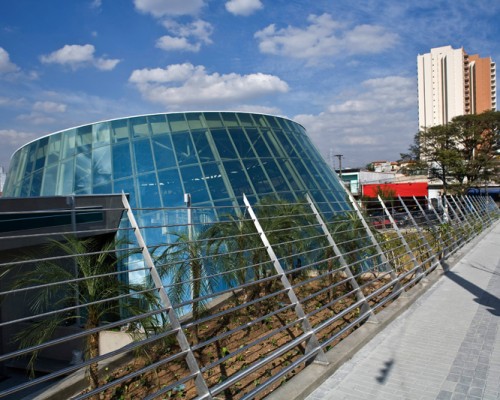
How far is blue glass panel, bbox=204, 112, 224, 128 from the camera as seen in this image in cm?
1752

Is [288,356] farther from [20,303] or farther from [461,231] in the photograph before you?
[461,231]

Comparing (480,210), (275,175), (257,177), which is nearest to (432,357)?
(257,177)

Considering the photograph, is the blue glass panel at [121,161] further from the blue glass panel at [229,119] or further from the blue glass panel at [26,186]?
the blue glass panel at [26,186]

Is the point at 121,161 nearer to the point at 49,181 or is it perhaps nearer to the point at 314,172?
the point at 49,181

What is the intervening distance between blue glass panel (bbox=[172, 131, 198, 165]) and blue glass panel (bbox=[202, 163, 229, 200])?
1.99 ft

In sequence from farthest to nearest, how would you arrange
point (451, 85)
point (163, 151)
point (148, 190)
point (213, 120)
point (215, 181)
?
point (451, 85), point (213, 120), point (163, 151), point (215, 181), point (148, 190)

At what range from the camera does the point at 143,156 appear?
15.6 metres

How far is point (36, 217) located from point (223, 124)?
9541 mm

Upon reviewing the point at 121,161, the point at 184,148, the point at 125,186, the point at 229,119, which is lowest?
the point at 125,186

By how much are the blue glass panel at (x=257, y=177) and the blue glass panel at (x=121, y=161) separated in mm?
4073

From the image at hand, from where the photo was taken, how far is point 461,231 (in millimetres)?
14727

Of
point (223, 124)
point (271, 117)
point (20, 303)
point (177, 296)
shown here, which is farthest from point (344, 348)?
point (271, 117)

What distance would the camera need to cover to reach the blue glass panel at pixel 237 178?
1483cm

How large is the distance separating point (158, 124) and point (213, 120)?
7.11 feet
